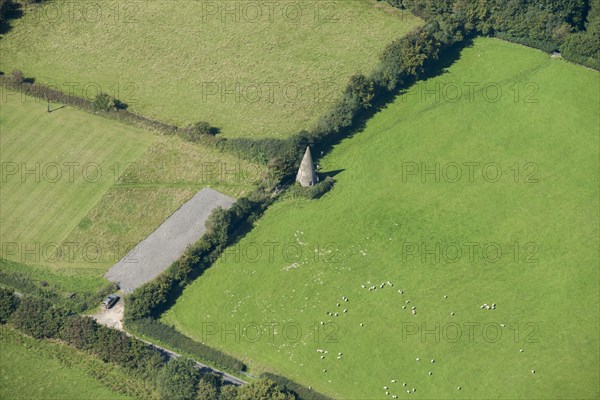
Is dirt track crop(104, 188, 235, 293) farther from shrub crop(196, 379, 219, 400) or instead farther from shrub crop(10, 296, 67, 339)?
shrub crop(196, 379, 219, 400)

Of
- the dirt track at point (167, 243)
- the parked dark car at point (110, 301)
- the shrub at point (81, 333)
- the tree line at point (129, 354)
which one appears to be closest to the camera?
the tree line at point (129, 354)

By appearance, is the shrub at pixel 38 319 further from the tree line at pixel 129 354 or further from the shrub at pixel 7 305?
the shrub at pixel 7 305

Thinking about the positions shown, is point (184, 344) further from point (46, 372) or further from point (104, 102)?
point (104, 102)

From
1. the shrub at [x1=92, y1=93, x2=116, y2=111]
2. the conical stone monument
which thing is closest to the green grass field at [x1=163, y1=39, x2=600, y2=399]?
the conical stone monument

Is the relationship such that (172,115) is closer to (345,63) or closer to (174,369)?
(345,63)

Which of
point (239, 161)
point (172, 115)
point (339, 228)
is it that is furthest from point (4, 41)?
point (339, 228)

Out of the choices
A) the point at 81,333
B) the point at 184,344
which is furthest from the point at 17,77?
the point at 184,344

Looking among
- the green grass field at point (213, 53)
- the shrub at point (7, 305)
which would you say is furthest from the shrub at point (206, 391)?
the green grass field at point (213, 53)
